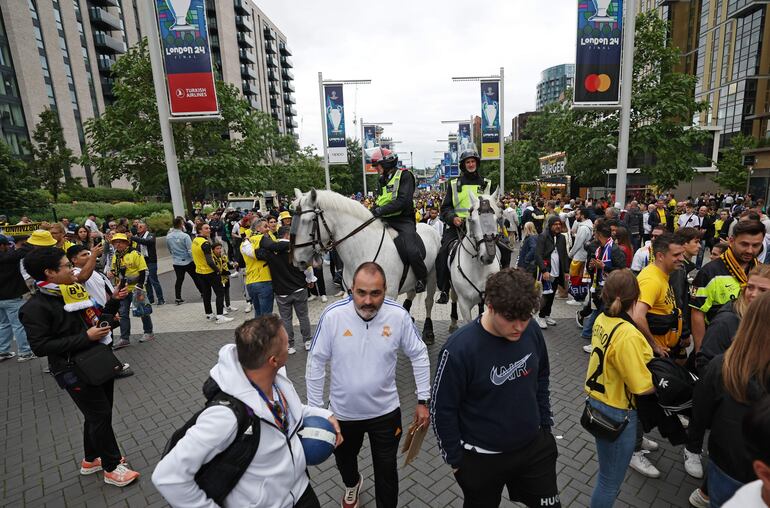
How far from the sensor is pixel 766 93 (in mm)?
44812

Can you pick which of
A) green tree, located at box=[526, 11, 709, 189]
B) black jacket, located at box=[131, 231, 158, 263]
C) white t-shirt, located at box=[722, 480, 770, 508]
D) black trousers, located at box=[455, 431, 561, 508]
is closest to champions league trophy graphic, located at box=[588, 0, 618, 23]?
green tree, located at box=[526, 11, 709, 189]

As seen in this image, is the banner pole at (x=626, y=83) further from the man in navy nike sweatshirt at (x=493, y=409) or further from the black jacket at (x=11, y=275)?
the black jacket at (x=11, y=275)

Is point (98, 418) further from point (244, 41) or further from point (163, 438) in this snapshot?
point (244, 41)

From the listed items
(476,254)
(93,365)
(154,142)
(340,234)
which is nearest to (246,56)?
(154,142)

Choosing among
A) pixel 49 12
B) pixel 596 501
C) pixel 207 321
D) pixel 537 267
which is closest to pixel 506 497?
pixel 596 501

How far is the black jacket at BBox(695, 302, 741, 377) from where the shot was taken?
103 inches

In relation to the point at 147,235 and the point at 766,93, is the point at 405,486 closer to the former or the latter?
the point at 147,235

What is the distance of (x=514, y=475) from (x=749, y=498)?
1.28 m

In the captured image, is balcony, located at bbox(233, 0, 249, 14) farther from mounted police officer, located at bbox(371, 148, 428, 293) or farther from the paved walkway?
mounted police officer, located at bbox(371, 148, 428, 293)

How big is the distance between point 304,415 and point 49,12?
57412 mm

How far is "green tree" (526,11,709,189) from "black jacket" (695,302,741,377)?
56.8ft

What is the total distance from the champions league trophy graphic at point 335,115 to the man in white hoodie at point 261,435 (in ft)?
63.5

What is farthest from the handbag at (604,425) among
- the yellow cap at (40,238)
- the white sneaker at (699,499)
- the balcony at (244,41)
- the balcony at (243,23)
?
the balcony at (243,23)

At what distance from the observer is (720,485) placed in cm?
229
